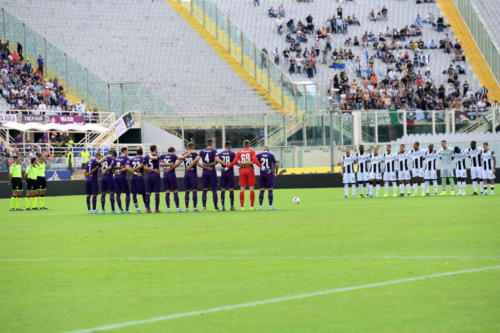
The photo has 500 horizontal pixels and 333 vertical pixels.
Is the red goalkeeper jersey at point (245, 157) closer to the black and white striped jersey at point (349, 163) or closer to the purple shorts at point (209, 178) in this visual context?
the purple shorts at point (209, 178)

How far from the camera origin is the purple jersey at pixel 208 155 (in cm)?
2734

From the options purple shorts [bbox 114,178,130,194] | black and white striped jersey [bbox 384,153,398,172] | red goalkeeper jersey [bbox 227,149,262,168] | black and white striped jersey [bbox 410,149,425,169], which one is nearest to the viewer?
red goalkeeper jersey [bbox 227,149,262,168]

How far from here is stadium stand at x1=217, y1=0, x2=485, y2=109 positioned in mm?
62344

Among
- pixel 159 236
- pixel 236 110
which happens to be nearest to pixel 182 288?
pixel 159 236

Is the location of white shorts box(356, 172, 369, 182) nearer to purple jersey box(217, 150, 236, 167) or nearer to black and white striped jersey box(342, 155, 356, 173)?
black and white striped jersey box(342, 155, 356, 173)

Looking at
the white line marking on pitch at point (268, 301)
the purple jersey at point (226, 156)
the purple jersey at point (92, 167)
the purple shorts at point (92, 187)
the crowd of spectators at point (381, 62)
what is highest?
the crowd of spectators at point (381, 62)

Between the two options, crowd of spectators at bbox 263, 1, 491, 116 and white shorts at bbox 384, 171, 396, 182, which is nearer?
white shorts at bbox 384, 171, 396, 182

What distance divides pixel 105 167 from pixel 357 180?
1295 cm

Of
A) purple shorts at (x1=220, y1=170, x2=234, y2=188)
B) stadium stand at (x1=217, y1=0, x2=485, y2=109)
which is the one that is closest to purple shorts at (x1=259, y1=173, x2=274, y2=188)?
purple shorts at (x1=220, y1=170, x2=234, y2=188)

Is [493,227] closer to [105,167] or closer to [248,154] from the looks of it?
[248,154]

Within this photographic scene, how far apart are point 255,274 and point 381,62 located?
175 feet

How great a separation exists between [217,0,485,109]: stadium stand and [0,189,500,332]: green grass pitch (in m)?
41.0

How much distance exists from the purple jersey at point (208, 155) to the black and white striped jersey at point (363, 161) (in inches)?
453

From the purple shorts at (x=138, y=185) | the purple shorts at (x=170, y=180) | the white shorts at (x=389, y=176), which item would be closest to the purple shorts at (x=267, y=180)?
the purple shorts at (x=170, y=180)
